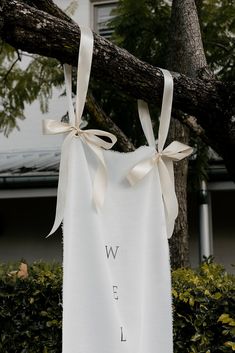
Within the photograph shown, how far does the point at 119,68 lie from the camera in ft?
7.81

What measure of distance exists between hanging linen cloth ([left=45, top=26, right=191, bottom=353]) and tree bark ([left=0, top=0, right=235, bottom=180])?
152 mm

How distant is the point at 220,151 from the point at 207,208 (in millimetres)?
3979

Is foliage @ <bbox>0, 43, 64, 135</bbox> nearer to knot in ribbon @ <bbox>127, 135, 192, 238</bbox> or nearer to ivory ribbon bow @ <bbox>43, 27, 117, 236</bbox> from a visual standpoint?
knot in ribbon @ <bbox>127, 135, 192, 238</bbox>

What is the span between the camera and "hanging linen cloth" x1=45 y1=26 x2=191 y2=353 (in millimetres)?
1947

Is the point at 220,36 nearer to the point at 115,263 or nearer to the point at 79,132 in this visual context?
the point at 79,132

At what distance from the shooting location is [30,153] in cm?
862

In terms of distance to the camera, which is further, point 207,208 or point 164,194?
point 207,208

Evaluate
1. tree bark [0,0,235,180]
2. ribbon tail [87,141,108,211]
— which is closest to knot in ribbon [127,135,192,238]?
ribbon tail [87,141,108,211]

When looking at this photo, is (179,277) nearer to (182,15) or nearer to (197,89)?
(197,89)

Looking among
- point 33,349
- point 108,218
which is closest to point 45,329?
point 33,349

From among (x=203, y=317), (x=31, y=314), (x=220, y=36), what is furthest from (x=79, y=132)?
(x=220, y=36)

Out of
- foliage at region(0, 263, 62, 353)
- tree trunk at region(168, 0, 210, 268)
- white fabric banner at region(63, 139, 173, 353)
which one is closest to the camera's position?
white fabric banner at region(63, 139, 173, 353)

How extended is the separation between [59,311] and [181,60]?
7.86 feet

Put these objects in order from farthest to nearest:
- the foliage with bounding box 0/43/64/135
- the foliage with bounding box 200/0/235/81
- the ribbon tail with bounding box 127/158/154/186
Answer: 1. the foliage with bounding box 0/43/64/135
2. the foliage with bounding box 200/0/235/81
3. the ribbon tail with bounding box 127/158/154/186
